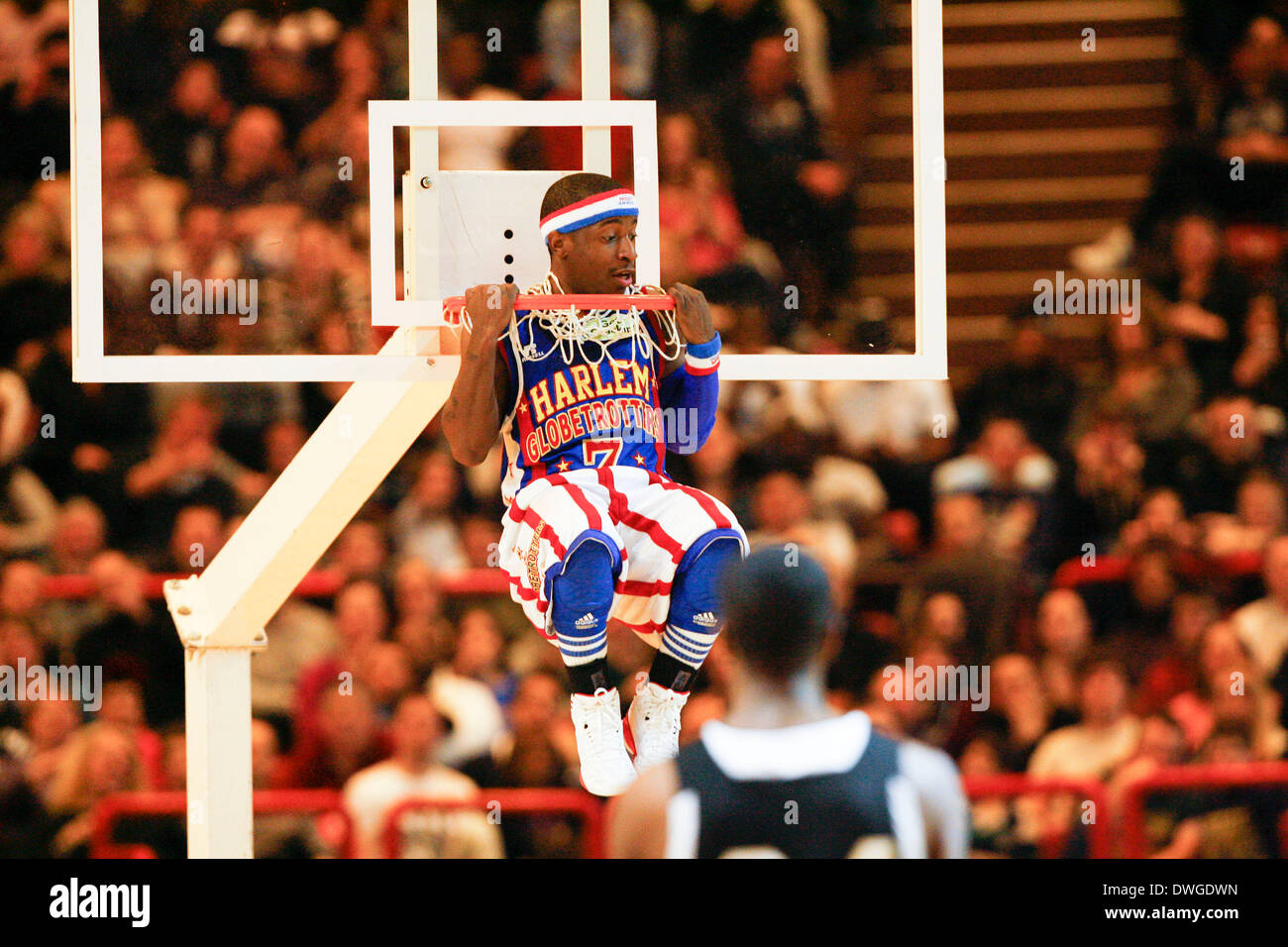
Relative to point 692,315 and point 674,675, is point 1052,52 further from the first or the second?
point 674,675

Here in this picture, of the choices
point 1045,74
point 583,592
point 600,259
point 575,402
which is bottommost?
point 583,592

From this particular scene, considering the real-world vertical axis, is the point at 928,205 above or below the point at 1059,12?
below

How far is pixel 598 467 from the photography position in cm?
480

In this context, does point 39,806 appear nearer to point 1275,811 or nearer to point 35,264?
point 35,264

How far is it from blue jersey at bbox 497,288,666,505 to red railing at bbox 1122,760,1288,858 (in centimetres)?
260

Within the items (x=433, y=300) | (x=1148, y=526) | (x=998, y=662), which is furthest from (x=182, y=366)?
(x=1148, y=526)

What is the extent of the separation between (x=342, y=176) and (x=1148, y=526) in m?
3.53

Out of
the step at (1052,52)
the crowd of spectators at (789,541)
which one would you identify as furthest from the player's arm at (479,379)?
the step at (1052,52)

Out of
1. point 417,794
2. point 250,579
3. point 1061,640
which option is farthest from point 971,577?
point 250,579

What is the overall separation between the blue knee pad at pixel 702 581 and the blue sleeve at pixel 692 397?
1.23 ft

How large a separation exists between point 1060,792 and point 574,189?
286 cm

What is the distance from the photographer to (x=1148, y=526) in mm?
7688

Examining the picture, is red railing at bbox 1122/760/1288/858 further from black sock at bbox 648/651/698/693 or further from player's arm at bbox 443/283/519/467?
player's arm at bbox 443/283/519/467

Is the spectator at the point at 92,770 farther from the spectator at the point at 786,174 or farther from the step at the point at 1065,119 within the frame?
the step at the point at 1065,119
